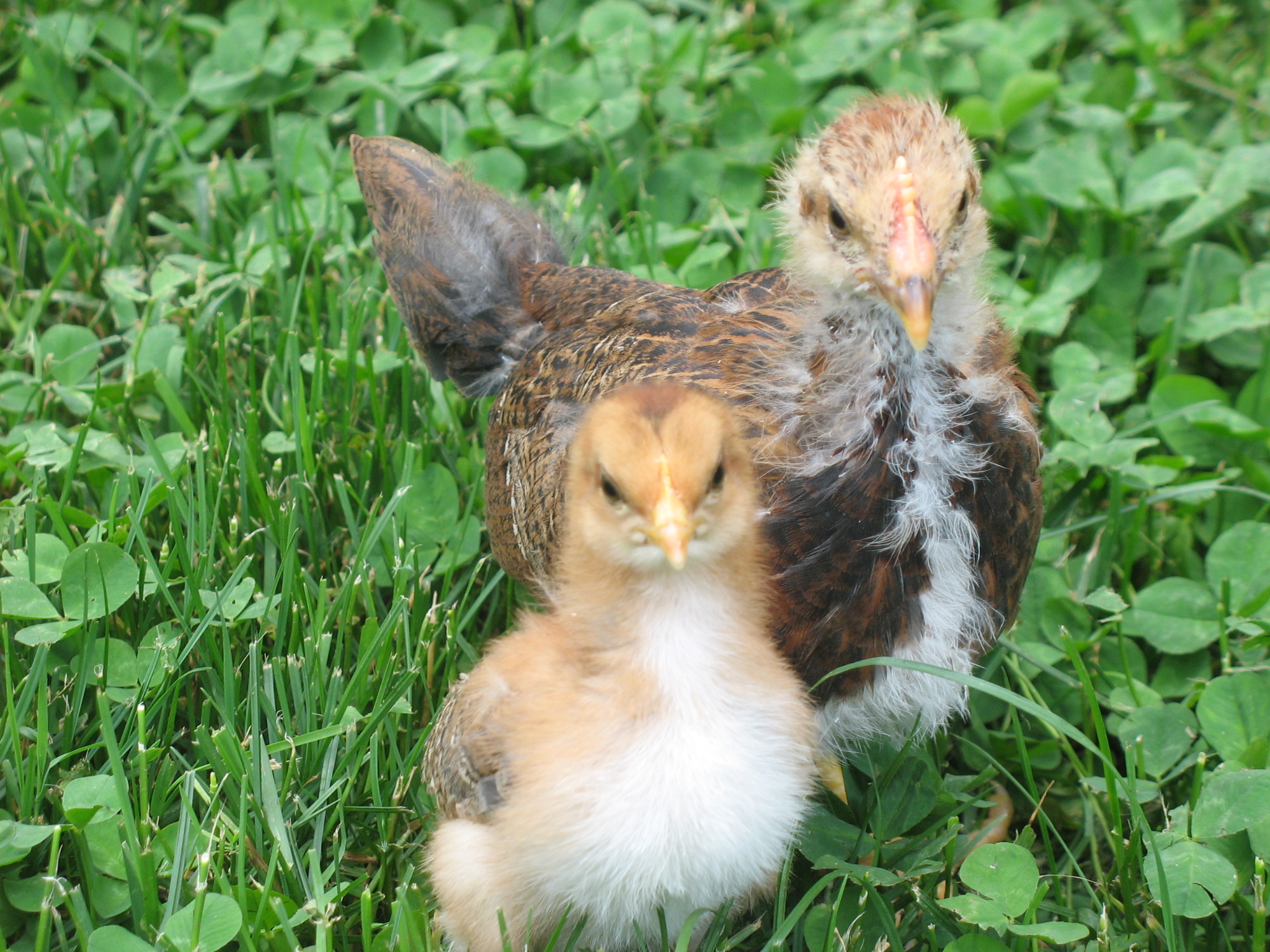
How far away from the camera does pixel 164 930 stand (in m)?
2.10

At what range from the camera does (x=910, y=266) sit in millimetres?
2039

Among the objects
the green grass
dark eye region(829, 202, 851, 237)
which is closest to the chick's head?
dark eye region(829, 202, 851, 237)

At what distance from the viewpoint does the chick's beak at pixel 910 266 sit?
2.03 metres

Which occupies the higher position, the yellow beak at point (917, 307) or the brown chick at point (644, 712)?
the yellow beak at point (917, 307)

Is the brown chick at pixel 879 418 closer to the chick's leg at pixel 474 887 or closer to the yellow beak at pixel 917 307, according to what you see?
the yellow beak at pixel 917 307

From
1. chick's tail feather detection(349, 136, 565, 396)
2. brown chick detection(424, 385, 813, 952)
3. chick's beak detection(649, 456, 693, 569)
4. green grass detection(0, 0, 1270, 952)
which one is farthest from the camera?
chick's tail feather detection(349, 136, 565, 396)

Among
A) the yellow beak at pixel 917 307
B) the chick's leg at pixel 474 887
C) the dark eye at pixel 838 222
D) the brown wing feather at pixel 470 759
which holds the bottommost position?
the chick's leg at pixel 474 887

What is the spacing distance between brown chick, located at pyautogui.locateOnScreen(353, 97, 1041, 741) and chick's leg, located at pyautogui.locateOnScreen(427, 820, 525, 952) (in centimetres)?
54

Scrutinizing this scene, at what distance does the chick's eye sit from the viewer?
1.98 m

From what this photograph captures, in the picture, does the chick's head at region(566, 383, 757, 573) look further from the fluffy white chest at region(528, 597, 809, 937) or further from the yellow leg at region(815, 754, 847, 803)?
the yellow leg at region(815, 754, 847, 803)

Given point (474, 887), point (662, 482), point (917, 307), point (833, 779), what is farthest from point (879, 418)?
point (474, 887)

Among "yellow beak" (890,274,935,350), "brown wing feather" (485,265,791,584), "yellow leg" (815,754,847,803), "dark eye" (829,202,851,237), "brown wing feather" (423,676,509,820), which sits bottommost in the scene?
"yellow leg" (815,754,847,803)

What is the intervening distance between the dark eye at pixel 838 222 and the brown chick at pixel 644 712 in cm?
39

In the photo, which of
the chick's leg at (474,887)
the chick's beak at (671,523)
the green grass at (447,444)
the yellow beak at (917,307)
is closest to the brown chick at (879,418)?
the yellow beak at (917,307)
